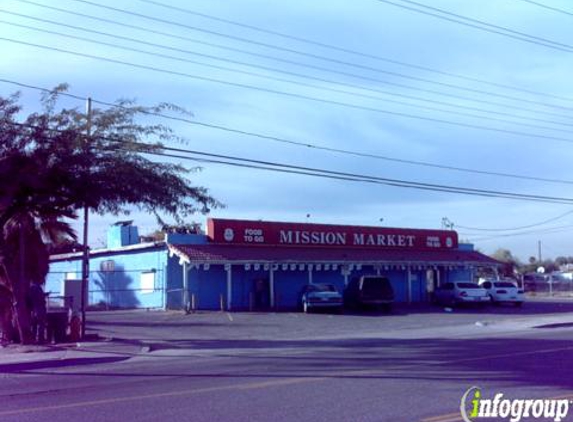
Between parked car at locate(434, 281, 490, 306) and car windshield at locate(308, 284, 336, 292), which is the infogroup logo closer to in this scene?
car windshield at locate(308, 284, 336, 292)

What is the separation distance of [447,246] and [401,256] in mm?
6395

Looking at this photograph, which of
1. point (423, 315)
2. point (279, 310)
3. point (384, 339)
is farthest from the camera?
point (279, 310)

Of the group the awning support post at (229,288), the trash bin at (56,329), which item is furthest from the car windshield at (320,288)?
the trash bin at (56,329)

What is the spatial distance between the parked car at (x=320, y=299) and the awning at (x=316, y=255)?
11.1 ft

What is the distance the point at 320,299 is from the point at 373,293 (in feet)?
9.70

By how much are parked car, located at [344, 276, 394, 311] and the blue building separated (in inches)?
158

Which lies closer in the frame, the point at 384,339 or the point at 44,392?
the point at 44,392

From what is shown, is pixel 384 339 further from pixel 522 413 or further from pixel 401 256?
pixel 401 256

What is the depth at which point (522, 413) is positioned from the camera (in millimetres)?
9938

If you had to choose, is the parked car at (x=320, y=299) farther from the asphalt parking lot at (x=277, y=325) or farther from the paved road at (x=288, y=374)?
the paved road at (x=288, y=374)

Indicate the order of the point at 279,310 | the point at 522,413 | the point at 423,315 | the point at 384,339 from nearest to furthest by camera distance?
1. the point at 522,413
2. the point at 384,339
3. the point at 423,315
4. the point at 279,310

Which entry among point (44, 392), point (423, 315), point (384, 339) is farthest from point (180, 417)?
point (423, 315)

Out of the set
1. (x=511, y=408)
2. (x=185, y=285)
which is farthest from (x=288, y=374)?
(x=185, y=285)

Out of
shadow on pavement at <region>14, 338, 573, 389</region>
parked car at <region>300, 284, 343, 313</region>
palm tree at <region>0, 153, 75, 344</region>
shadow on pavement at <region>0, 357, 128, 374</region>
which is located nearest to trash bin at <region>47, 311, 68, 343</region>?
palm tree at <region>0, 153, 75, 344</region>
